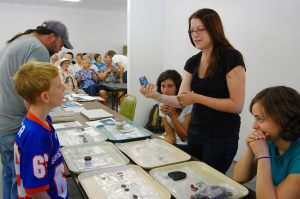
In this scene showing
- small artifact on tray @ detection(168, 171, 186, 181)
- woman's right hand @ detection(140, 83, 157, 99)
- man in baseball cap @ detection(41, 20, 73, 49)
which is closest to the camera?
small artifact on tray @ detection(168, 171, 186, 181)

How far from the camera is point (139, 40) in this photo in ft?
14.3

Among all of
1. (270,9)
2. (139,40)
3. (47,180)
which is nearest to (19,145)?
(47,180)

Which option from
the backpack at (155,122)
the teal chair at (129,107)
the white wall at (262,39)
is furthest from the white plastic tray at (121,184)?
the backpack at (155,122)

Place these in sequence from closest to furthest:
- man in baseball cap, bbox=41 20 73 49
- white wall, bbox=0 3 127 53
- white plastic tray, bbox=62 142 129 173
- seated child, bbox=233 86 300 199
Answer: seated child, bbox=233 86 300 199
white plastic tray, bbox=62 142 129 173
man in baseball cap, bbox=41 20 73 49
white wall, bbox=0 3 127 53

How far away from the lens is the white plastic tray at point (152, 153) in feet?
4.70

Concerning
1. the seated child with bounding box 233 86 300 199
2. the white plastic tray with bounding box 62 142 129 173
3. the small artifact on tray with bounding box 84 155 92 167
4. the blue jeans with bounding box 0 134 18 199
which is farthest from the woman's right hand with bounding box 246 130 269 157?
the blue jeans with bounding box 0 134 18 199

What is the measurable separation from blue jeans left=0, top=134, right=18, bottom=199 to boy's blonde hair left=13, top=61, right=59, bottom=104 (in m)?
0.57

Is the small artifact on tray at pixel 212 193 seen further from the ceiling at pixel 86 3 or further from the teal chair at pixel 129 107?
the ceiling at pixel 86 3

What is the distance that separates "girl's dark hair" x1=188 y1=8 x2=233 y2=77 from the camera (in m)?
1.47

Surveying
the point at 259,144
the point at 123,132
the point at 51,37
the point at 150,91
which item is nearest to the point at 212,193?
the point at 259,144

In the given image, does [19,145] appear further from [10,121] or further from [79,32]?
[79,32]

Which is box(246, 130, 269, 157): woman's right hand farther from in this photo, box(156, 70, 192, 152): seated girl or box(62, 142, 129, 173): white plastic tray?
box(156, 70, 192, 152): seated girl

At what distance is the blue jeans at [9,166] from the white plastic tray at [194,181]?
2.84 feet

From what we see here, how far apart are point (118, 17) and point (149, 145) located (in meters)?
8.07
